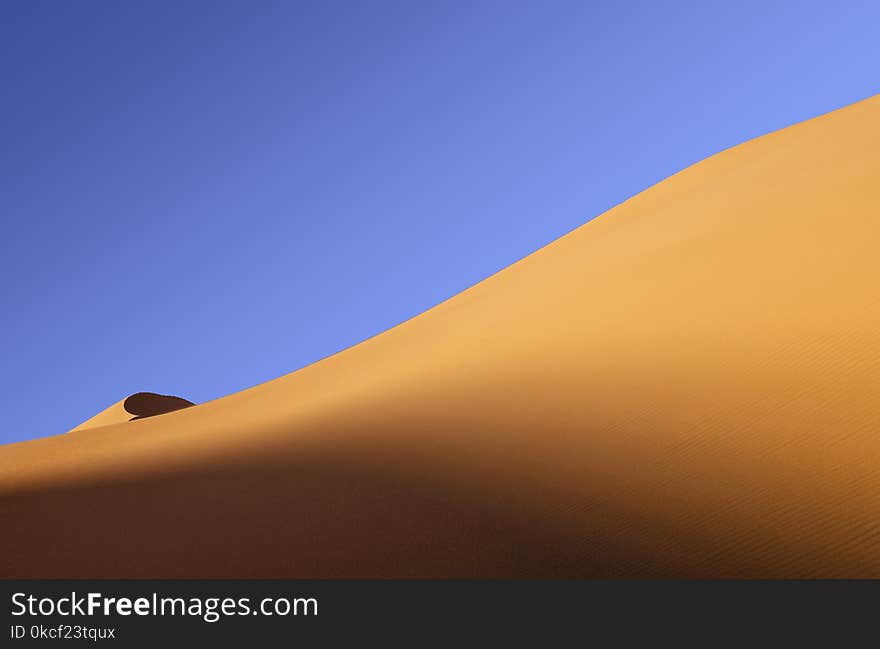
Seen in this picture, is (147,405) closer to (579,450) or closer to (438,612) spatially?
(579,450)

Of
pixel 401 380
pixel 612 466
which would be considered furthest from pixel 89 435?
pixel 612 466

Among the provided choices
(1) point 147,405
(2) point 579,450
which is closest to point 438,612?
(2) point 579,450

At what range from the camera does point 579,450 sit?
9906mm

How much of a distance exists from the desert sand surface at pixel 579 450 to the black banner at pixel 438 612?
0.49 meters

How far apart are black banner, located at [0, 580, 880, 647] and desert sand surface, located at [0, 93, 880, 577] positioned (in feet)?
1.62

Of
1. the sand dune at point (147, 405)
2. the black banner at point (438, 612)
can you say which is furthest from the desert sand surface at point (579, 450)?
the sand dune at point (147, 405)

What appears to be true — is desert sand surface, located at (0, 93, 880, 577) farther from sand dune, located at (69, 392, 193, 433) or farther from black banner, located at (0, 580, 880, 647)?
sand dune, located at (69, 392, 193, 433)

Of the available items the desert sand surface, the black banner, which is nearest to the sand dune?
the desert sand surface

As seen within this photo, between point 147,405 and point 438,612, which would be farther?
point 147,405

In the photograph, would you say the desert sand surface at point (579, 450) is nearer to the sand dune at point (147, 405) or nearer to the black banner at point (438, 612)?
the black banner at point (438, 612)

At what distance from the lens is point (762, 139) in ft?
80.6

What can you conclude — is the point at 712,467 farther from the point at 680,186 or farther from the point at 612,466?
the point at 680,186

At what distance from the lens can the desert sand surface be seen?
7797mm

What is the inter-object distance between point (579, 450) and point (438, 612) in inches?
148
